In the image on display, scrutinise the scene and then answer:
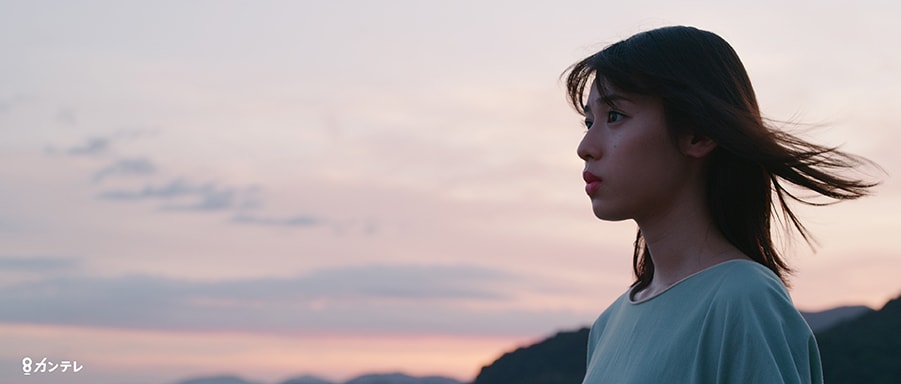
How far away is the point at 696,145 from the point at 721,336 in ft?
1.92

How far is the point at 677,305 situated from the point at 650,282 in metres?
0.53

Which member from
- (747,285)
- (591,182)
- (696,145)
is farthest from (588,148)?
(747,285)

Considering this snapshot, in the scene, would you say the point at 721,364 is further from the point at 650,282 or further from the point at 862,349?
the point at 862,349

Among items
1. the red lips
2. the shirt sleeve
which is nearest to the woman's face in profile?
the red lips

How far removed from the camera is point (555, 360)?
65.2 ft

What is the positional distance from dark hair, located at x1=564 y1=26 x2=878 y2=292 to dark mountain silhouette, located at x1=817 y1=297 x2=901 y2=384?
18.3 m

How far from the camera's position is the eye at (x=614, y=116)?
10.7ft

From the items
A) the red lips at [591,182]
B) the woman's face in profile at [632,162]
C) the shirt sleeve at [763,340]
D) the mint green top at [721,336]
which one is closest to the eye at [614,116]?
the woman's face in profile at [632,162]

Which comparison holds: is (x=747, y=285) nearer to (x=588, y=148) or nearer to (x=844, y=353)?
(x=588, y=148)

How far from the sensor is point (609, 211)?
10.6 ft

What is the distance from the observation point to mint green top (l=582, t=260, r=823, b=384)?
2.80 metres

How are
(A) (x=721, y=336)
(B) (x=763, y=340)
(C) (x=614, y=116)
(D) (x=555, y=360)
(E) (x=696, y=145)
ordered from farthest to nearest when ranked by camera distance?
(D) (x=555, y=360), (C) (x=614, y=116), (E) (x=696, y=145), (A) (x=721, y=336), (B) (x=763, y=340)

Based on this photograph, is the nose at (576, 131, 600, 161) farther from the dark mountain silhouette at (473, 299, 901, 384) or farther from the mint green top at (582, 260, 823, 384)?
the dark mountain silhouette at (473, 299, 901, 384)

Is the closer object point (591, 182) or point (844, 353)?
point (591, 182)
